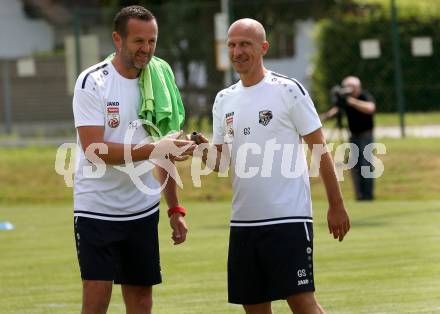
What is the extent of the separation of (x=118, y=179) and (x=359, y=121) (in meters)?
13.6

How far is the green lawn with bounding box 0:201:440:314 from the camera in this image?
10.5 m

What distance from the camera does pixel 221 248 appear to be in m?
14.4

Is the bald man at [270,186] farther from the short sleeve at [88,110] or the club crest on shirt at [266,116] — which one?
the short sleeve at [88,110]

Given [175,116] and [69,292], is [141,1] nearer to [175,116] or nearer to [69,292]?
[69,292]

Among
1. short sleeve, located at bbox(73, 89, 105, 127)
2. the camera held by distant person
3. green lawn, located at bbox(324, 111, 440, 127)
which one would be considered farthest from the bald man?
green lawn, located at bbox(324, 111, 440, 127)

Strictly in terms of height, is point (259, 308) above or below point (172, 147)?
below

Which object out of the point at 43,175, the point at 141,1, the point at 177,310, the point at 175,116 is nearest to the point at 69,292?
the point at 177,310

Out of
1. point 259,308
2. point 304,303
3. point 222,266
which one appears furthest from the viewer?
point 222,266

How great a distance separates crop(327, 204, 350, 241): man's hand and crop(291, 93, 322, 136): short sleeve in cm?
48

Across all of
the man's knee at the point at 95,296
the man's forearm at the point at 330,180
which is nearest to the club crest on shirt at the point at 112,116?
the man's knee at the point at 95,296

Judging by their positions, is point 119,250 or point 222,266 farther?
point 222,266

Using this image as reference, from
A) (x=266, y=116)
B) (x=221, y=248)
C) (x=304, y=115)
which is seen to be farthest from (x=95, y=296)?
(x=221, y=248)

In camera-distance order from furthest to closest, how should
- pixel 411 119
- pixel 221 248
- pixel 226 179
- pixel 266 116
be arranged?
pixel 411 119 → pixel 226 179 → pixel 221 248 → pixel 266 116

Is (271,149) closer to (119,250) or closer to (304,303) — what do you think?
(304,303)
